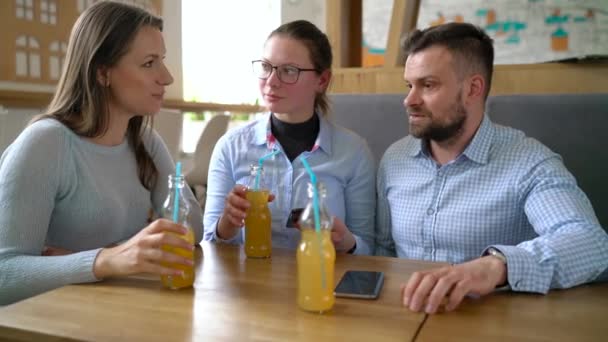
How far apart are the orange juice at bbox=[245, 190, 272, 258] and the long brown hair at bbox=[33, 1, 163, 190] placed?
51cm

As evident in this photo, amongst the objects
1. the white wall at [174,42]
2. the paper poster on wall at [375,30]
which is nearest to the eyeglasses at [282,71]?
the paper poster on wall at [375,30]

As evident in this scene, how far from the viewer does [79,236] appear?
4.92 ft

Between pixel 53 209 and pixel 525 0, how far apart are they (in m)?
2.01

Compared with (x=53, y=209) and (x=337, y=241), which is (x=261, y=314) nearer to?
(x=337, y=241)

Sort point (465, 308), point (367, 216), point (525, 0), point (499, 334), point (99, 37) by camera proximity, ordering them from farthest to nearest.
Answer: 1. point (525, 0)
2. point (367, 216)
3. point (99, 37)
4. point (465, 308)
5. point (499, 334)

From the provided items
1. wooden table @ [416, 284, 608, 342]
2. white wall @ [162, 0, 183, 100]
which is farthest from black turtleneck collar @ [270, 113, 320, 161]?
white wall @ [162, 0, 183, 100]

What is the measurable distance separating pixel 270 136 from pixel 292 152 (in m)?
0.09

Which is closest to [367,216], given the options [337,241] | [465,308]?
[337,241]

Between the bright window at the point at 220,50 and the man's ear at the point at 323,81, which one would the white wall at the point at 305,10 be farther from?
the man's ear at the point at 323,81

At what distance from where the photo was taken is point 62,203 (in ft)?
4.76

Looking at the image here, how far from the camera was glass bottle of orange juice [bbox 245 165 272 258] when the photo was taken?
1.41 metres

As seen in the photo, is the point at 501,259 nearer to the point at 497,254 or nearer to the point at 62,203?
the point at 497,254

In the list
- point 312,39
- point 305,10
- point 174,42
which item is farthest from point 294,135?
point 174,42

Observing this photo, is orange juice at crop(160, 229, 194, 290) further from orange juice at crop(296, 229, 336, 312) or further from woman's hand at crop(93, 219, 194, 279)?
orange juice at crop(296, 229, 336, 312)
